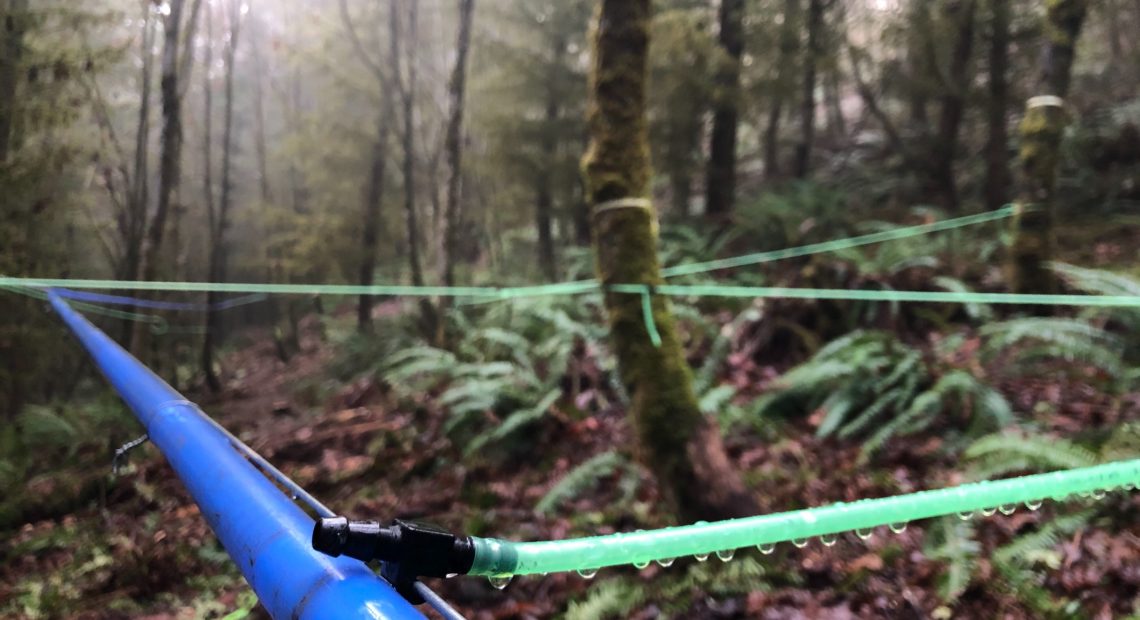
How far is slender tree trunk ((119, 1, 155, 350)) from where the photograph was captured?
A: 9367 mm

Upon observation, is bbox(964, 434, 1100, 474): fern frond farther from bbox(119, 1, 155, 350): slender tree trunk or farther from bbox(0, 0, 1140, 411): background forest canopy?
bbox(119, 1, 155, 350): slender tree trunk

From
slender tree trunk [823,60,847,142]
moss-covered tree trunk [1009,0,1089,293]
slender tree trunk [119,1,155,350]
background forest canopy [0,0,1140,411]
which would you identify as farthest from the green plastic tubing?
slender tree trunk [823,60,847,142]

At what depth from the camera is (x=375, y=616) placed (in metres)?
0.79

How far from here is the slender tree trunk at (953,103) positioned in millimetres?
8398

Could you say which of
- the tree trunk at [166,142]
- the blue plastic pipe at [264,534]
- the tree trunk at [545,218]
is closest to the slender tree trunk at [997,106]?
the tree trunk at [545,218]

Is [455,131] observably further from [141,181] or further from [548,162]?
[141,181]

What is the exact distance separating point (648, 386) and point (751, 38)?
8.05 metres

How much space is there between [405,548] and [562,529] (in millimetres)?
3504

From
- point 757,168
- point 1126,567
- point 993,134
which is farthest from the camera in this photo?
point 757,168

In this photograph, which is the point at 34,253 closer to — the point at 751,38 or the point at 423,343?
the point at 423,343

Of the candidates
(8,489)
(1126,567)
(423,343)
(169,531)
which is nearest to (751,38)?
(423,343)

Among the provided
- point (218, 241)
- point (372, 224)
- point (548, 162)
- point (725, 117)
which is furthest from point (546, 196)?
point (218, 241)

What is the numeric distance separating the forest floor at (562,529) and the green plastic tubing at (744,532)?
1.85 metres

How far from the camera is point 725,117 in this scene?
35.5 ft
